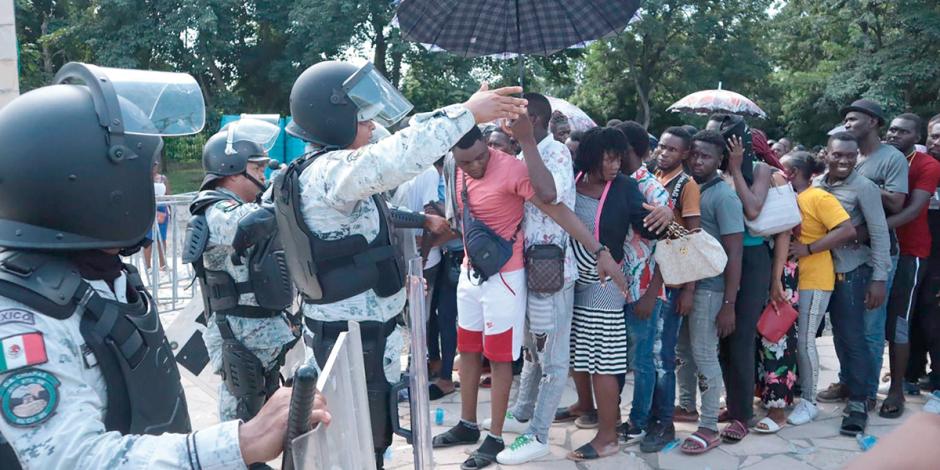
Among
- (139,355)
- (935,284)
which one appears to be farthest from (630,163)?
(139,355)

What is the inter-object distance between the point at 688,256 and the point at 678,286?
35cm

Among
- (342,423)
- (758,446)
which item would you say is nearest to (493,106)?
(342,423)

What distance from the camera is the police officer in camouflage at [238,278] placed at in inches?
140

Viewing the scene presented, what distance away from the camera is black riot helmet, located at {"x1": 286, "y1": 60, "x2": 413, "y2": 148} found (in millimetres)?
2957

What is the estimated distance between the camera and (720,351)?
194 inches

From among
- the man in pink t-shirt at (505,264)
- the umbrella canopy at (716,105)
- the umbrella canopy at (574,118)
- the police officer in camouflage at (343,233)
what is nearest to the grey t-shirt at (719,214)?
the man in pink t-shirt at (505,264)

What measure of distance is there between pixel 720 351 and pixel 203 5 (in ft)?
78.2

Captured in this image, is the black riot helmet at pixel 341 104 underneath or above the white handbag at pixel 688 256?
above

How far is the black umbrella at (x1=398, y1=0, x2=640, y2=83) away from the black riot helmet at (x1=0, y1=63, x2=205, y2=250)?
260cm

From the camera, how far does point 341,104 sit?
2986 millimetres

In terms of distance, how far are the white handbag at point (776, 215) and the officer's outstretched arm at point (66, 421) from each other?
12.3ft

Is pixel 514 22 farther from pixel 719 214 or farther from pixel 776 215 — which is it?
pixel 776 215

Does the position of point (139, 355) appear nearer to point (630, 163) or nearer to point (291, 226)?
point (291, 226)

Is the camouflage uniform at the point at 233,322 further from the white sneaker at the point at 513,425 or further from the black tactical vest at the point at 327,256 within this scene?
the white sneaker at the point at 513,425
